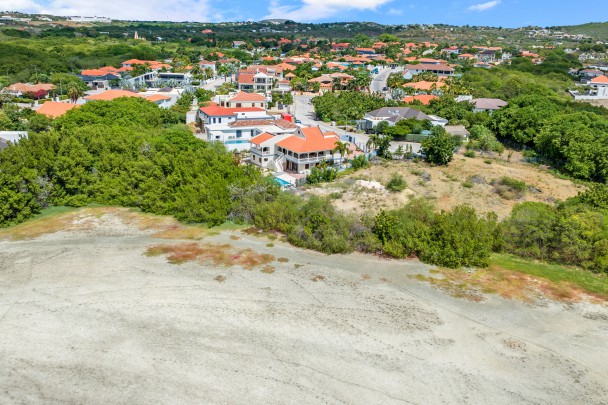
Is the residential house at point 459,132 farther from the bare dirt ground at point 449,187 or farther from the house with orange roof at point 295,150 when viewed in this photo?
the house with orange roof at point 295,150

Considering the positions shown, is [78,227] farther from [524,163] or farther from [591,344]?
[524,163]

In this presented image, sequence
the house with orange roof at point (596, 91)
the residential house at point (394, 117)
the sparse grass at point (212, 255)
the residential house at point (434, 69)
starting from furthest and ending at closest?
the residential house at point (434, 69), the house with orange roof at point (596, 91), the residential house at point (394, 117), the sparse grass at point (212, 255)

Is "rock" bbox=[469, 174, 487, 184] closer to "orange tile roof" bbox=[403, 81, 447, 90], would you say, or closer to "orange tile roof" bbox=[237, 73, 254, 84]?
"orange tile roof" bbox=[403, 81, 447, 90]

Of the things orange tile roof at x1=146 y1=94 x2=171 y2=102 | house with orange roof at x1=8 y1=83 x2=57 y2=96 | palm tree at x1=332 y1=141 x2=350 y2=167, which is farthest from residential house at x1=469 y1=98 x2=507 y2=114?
house with orange roof at x1=8 y1=83 x2=57 y2=96

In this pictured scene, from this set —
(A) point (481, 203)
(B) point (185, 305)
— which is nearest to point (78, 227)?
(B) point (185, 305)

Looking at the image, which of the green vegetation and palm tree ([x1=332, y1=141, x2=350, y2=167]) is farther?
palm tree ([x1=332, y1=141, x2=350, y2=167])

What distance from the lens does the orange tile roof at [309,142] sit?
42.6 meters

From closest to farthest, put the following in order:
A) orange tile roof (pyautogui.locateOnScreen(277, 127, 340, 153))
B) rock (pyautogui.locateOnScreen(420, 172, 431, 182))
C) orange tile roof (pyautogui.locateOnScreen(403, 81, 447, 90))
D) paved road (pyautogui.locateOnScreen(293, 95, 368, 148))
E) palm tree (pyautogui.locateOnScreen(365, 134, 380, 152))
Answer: rock (pyautogui.locateOnScreen(420, 172, 431, 182)) < orange tile roof (pyautogui.locateOnScreen(277, 127, 340, 153)) < palm tree (pyautogui.locateOnScreen(365, 134, 380, 152)) < paved road (pyautogui.locateOnScreen(293, 95, 368, 148)) < orange tile roof (pyautogui.locateOnScreen(403, 81, 447, 90))

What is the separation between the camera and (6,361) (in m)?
18.5

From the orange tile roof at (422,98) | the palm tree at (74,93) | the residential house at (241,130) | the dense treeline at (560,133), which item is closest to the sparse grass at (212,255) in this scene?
the residential house at (241,130)

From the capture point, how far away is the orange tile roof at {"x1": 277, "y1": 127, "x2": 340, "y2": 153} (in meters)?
42.6

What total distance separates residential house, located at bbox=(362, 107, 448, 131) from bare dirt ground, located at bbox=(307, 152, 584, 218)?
14.2 metres

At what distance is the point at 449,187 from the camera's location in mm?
39750

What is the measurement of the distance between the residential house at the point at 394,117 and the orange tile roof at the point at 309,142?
15.3m
